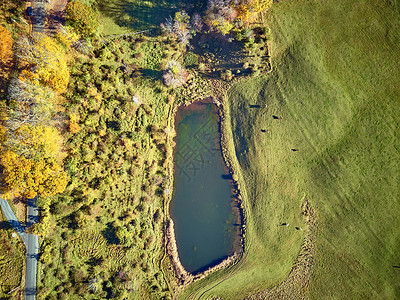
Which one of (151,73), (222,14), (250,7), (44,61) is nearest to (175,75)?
(151,73)

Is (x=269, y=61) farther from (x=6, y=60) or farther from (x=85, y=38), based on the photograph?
(x=6, y=60)

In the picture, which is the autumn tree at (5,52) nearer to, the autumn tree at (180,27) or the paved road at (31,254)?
the paved road at (31,254)

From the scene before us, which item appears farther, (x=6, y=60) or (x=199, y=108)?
(x=199, y=108)

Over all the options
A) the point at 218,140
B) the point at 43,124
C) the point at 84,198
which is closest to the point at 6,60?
the point at 43,124

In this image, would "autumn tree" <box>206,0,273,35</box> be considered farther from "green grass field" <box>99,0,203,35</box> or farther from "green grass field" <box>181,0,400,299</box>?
"green grass field" <box>181,0,400,299</box>

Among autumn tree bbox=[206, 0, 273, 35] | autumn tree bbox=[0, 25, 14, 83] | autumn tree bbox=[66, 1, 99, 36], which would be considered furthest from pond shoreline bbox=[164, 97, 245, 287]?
autumn tree bbox=[0, 25, 14, 83]

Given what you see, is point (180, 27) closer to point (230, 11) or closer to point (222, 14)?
point (222, 14)
